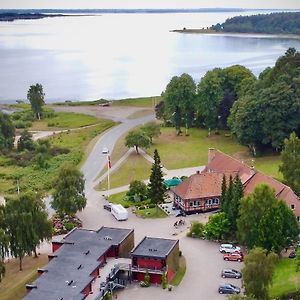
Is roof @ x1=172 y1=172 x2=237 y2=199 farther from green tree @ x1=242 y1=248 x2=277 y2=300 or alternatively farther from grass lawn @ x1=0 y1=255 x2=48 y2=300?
green tree @ x1=242 y1=248 x2=277 y2=300

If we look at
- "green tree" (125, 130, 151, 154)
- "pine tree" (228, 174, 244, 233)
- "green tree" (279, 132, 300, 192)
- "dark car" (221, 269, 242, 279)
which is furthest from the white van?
"green tree" (125, 130, 151, 154)

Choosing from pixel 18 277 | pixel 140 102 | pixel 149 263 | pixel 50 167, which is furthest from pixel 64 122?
pixel 149 263

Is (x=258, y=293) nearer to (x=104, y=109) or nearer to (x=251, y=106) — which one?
(x=251, y=106)

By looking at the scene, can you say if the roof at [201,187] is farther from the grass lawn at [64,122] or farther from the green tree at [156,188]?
the grass lawn at [64,122]

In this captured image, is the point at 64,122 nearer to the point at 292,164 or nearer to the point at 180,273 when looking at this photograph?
the point at 292,164

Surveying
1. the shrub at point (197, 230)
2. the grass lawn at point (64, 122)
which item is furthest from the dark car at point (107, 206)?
the grass lawn at point (64, 122)

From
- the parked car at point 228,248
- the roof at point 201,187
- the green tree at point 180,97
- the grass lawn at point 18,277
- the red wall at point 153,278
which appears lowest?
the grass lawn at point 18,277
